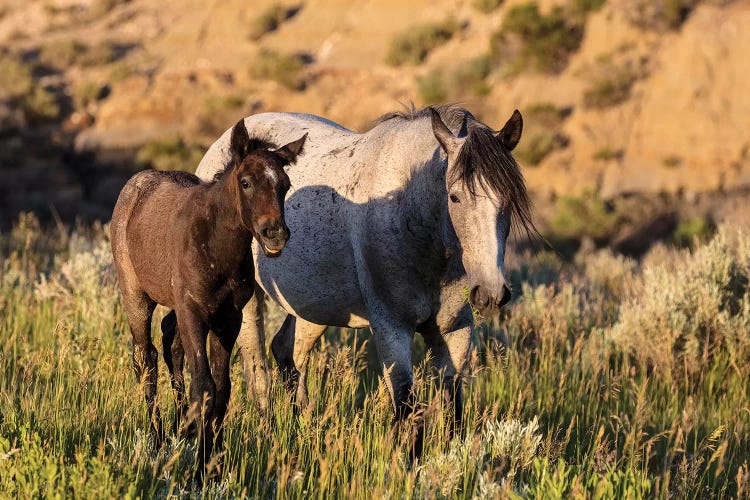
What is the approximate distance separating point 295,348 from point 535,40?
26307 millimetres

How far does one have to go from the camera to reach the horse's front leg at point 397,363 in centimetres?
501

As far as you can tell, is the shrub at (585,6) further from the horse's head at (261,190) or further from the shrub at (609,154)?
the horse's head at (261,190)

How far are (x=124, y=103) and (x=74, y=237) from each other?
24432 mm

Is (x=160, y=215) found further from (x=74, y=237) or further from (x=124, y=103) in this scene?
(x=124, y=103)

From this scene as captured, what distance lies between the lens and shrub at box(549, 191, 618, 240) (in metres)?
24.3

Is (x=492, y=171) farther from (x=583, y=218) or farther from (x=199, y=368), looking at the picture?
(x=583, y=218)

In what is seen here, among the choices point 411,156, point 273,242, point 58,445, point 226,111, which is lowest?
point 58,445

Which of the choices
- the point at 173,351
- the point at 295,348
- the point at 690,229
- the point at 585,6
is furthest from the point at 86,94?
the point at 173,351

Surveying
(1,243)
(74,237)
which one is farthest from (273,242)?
(1,243)

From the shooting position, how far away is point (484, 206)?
4.24m

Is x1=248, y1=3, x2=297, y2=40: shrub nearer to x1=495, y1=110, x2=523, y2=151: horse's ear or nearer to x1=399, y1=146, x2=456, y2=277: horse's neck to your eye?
x1=399, y1=146, x2=456, y2=277: horse's neck

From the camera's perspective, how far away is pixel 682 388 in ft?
23.6

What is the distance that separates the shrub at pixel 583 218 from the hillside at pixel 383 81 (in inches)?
32.2

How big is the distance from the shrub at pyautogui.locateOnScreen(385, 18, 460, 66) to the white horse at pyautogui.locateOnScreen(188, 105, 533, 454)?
3008 cm
